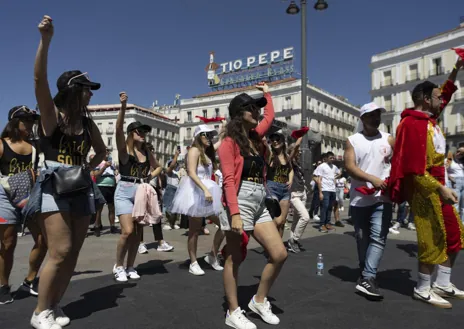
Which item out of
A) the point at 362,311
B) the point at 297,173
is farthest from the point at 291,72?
the point at 362,311

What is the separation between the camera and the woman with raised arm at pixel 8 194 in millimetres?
3729

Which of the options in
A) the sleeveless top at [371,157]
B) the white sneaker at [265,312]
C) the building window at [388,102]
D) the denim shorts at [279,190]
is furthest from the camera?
the building window at [388,102]

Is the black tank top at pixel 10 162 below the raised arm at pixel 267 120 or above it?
below

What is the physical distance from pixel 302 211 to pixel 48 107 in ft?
16.1

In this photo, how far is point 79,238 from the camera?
3121 mm

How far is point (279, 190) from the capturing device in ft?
19.3

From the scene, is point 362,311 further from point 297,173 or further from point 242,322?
point 297,173

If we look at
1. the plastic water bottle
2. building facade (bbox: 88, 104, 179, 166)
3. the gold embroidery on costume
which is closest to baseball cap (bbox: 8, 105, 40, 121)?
the plastic water bottle

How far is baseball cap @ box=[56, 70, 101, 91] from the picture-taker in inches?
120

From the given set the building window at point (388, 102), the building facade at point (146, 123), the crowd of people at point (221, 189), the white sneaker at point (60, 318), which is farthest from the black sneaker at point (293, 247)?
the building facade at point (146, 123)

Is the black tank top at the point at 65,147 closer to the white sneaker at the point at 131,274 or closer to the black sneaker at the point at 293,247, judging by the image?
the white sneaker at the point at 131,274

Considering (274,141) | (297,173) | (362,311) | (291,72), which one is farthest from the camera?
(291,72)

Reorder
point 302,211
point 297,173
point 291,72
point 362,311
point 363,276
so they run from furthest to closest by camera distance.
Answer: point 291,72
point 297,173
point 302,211
point 363,276
point 362,311

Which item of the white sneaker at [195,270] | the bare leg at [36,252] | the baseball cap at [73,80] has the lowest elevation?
the white sneaker at [195,270]
